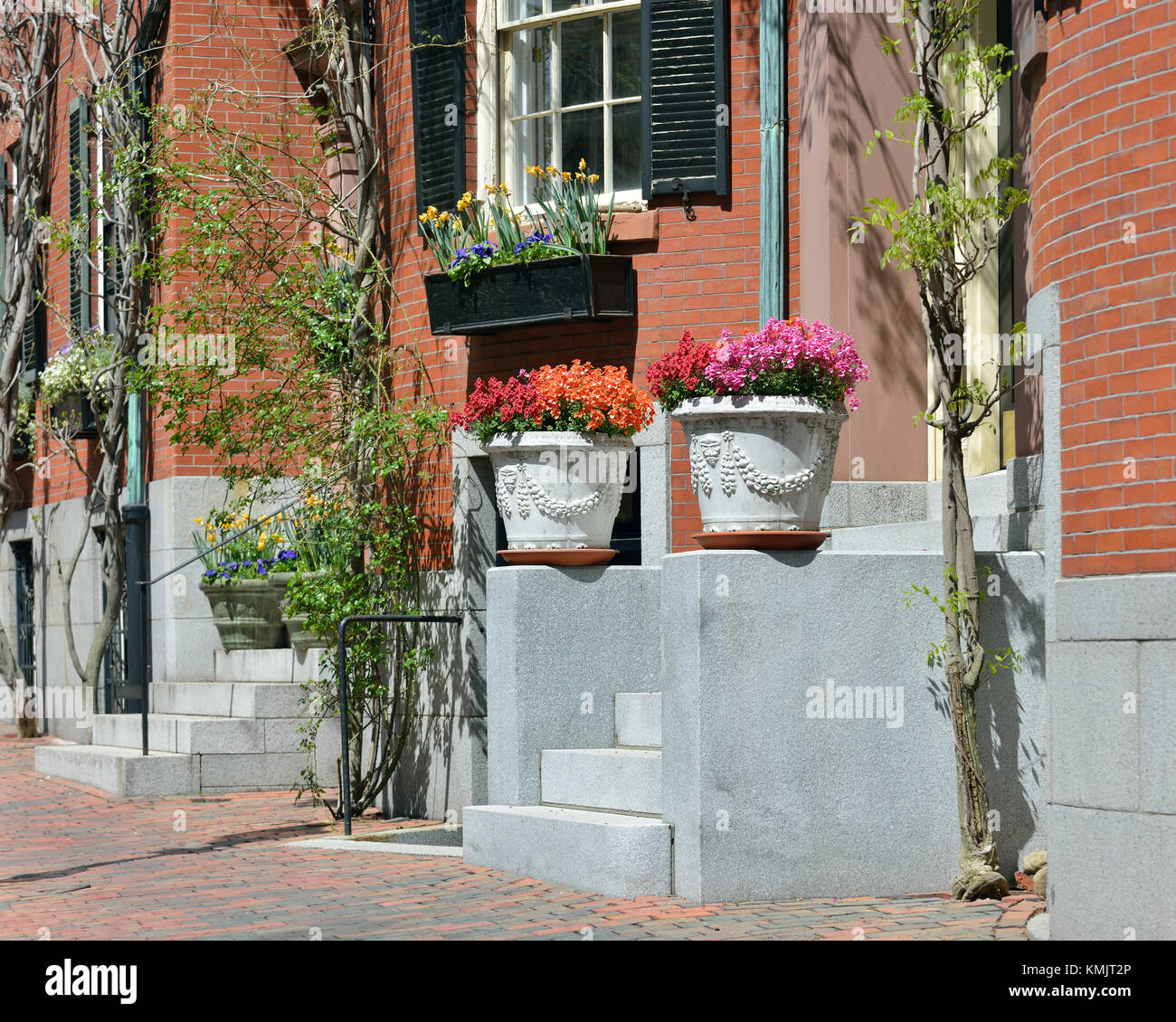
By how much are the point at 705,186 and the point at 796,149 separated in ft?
1.88

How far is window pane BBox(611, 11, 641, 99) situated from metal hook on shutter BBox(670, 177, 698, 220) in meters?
0.79

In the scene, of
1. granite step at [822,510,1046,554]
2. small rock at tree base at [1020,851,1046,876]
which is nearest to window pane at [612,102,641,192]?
granite step at [822,510,1046,554]

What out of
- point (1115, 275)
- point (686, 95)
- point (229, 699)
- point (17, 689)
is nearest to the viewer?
point (1115, 275)

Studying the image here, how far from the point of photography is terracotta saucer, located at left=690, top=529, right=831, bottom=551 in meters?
7.32

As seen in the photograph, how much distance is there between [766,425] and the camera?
24.3ft

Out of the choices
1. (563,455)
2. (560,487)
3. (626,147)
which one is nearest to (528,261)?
(626,147)

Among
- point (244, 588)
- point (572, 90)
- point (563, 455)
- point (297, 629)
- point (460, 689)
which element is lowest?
point (460, 689)

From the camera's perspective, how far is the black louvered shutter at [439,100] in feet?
35.6

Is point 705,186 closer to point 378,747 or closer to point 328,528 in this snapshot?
point 328,528

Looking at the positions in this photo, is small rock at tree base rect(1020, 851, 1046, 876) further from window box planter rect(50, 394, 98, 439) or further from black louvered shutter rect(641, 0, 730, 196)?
window box planter rect(50, 394, 98, 439)

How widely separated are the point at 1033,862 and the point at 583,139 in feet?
17.7

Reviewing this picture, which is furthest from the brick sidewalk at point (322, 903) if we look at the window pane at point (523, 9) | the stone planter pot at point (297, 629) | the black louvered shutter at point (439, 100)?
the window pane at point (523, 9)

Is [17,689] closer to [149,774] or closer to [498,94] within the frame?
[149,774]

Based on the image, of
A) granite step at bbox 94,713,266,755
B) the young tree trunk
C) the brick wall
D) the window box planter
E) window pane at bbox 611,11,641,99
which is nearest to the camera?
the brick wall
